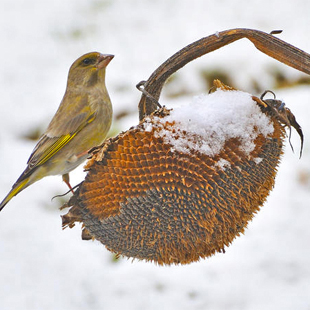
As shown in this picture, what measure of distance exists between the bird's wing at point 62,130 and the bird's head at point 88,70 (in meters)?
0.10

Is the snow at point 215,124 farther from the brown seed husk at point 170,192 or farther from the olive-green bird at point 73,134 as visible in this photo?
the olive-green bird at point 73,134

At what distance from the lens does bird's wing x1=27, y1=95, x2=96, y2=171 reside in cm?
217

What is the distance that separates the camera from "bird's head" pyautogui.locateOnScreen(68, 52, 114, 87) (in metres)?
2.15

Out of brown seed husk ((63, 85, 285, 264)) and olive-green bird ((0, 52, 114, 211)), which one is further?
olive-green bird ((0, 52, 114, 211))

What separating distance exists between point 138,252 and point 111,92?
2.37 meters

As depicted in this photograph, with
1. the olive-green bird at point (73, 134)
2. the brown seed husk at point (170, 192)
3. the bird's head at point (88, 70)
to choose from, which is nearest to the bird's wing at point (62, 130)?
the olive-green bird at point (73, 134)

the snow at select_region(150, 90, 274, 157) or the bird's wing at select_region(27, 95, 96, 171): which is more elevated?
the bird's wing at select_region(27, 95, 96, 171)

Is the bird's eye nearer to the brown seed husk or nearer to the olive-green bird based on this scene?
the olive-green bird

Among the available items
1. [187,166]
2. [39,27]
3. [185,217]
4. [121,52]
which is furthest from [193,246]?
[39,27]

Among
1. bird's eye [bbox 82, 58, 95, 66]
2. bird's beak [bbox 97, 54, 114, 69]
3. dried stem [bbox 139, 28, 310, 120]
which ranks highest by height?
bird's eye [bbox 82, 58, 95, 66]

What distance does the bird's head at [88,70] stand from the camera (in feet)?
7.05

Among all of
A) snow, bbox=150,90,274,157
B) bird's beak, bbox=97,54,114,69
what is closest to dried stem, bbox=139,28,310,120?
snow, bbox=150,90,274,157

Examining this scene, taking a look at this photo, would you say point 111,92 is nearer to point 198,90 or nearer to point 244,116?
point 198,90

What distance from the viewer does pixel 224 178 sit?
1.31m
